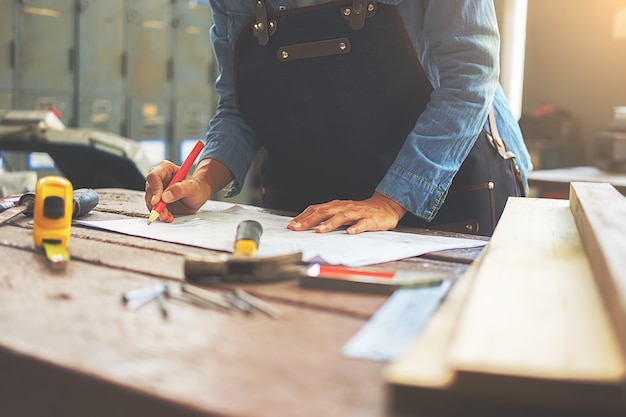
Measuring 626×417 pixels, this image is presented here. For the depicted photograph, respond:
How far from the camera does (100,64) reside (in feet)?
16.3

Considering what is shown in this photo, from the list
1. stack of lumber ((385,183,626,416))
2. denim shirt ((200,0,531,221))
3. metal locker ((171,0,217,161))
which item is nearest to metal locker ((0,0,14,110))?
metal locker ((171,0,217,161))

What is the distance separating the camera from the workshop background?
4.56 metres

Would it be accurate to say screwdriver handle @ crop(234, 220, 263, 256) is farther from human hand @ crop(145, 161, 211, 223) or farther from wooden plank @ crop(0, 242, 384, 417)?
human hand @ crop(145, 161, 211, 223)

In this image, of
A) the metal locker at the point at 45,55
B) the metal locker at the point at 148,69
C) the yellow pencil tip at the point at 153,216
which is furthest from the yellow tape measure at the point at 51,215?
the metal locker at the point at 148,69

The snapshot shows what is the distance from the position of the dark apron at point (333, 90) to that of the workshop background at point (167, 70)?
3.28 metres

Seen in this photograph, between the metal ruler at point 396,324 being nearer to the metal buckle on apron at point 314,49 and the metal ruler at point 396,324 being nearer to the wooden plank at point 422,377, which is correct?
the wooden plank at point 422,377

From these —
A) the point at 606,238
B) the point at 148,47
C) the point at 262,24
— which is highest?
the point at 148,47

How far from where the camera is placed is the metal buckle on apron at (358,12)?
1306 millimetres

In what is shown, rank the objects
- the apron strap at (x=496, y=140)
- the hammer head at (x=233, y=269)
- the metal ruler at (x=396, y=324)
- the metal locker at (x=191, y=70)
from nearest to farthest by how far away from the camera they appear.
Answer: the metal ruler at (x=396, y=324), the hammer head at (x=233, y=269), the apron strap at (x=496, y=140), the metal locker at (x=191, y=70)

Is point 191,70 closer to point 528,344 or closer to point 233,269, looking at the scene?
point 233,269

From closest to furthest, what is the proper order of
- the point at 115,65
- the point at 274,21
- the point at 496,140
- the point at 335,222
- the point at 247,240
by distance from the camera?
the point at 247,240
the point at 335,222
the point at 274,21
the point at 496,140
the point at 115,65

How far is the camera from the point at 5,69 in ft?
14.5

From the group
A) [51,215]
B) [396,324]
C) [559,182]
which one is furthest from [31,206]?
[559,182]

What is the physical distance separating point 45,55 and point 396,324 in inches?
179
